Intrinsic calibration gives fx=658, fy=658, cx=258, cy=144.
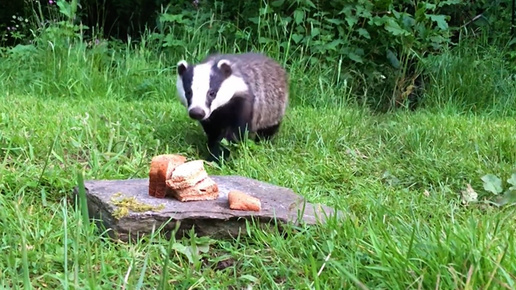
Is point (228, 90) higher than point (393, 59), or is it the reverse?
point (228, 90)

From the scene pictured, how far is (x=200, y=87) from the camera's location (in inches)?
162

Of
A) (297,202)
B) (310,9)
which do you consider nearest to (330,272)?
(297,202)

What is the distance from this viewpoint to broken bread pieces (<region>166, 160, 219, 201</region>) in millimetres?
2643

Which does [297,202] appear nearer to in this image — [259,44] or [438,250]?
[438,250]

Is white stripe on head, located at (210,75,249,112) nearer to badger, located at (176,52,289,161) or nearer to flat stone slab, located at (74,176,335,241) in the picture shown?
badger, located at (176,52,289,161)

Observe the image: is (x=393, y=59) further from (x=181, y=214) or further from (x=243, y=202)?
(x=181, y=214)

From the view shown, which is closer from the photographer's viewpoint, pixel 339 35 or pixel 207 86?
pixel 207 86

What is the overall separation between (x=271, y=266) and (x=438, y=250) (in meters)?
0.60

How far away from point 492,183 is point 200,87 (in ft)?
6.01

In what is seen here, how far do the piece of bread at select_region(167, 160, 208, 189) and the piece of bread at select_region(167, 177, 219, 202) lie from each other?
0.04ft

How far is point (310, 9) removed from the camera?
22.6 ft

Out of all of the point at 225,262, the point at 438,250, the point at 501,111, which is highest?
the point at 438,250

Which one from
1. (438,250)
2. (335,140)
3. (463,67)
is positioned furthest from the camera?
(463,67)

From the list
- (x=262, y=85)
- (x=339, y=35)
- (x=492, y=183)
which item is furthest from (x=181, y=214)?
(x=339, y=35)
